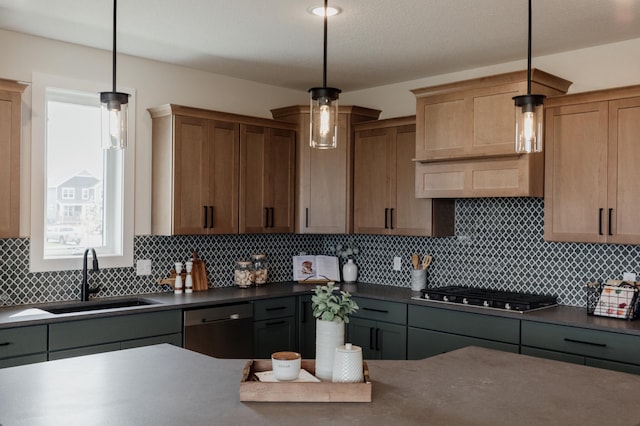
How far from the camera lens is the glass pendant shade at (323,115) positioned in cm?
229

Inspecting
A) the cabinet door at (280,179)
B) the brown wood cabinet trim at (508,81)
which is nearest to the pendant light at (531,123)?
the brown wood cabinet trim at (508,81)

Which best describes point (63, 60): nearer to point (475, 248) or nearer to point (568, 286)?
point (475, 248)

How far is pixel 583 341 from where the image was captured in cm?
364

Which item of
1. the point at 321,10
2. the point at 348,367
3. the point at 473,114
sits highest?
the point at 321,10

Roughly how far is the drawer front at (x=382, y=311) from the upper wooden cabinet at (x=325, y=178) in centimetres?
70

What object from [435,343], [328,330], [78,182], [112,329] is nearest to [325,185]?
[435,343]

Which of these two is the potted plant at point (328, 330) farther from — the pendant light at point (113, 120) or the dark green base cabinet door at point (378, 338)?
the dark green base cabinet door at point (378, 338)

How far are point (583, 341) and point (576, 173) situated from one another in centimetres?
105

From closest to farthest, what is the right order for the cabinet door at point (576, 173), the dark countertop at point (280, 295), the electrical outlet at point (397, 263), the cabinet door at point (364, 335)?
the dark countertop at point (280, 295) → the cabinet door at point (576, 173) → the cabinet door at point (364, 335) → the electrical outlet at point (397, 263)

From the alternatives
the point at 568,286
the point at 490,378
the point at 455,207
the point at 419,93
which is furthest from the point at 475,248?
the point at 490,378

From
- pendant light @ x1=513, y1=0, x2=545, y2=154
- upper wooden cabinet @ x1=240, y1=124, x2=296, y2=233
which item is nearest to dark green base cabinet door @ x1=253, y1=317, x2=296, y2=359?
upper wooden cabinet @ x1=240, y1=124, x2=296, y2=233

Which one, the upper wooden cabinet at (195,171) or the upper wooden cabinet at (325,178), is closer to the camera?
the upper wooden cabinet at (195,171)

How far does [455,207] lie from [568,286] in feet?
3.53

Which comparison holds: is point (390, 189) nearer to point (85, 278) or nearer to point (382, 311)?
point (382, 311)
